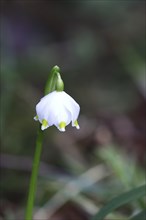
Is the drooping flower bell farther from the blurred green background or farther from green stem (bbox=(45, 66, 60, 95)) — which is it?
the blurred green background

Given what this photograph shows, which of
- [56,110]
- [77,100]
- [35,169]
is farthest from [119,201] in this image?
[77,100]

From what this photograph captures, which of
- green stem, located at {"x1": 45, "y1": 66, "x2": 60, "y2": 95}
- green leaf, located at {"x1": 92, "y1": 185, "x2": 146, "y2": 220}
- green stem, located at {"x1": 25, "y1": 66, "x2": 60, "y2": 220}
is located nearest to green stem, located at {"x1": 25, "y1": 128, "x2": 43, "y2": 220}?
green stem, located at {"x1": 25, "y1": 66, "x2": 60, "y2": 220}

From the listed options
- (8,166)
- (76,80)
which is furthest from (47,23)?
(8,166)

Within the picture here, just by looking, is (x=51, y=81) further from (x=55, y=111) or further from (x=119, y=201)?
(x=119, y=201)

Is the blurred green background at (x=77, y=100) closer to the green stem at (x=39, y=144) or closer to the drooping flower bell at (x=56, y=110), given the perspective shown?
the green stem at (x=39, y=144)

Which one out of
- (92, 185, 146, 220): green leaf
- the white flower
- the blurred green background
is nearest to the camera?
the white flower

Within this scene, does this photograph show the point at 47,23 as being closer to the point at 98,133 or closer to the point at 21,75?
the point at 21,75
